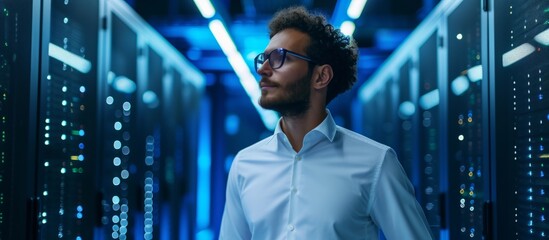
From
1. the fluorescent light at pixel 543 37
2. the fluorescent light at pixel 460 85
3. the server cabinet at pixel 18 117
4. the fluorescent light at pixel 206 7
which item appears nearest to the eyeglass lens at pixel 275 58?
the fluorescent light at pixel 543 37

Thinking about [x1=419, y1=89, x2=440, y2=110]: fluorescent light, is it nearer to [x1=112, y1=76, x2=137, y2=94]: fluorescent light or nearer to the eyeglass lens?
[x1=112, y1=76, x2=137, y2=94]: fluorescent light

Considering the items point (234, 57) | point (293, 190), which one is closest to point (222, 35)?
point (234, 57)

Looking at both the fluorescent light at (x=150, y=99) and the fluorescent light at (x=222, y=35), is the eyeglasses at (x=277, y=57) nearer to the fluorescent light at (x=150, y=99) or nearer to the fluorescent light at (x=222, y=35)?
the fluorescent light at (x=222, y=35)

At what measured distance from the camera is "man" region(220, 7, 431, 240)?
154 centimetres

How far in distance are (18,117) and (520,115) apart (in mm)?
1968

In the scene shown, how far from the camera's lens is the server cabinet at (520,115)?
2.05 metres

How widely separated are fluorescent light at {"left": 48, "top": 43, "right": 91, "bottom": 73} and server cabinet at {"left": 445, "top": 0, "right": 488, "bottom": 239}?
6.85 ft

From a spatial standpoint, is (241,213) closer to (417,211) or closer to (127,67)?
(417,211)

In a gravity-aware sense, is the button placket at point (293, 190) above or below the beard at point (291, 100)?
below

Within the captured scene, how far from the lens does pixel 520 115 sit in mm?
2293

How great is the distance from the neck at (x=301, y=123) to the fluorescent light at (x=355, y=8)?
2.48m

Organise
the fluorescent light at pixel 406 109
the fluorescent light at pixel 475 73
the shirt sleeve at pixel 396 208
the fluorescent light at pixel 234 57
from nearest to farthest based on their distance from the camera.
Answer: the shirt sleeve at pixel 396 208 < the fluorescent light at pixel 475 73 < the fluorescent light at pixel 234 57 < the fluorescent light at pixel 406 109

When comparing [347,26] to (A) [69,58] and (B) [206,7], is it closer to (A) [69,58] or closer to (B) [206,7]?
(B) [206,7]

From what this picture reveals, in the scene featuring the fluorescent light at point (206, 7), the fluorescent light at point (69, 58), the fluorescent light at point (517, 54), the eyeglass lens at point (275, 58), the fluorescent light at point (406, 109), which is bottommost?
the eyeglass lens at point (275, 58)
